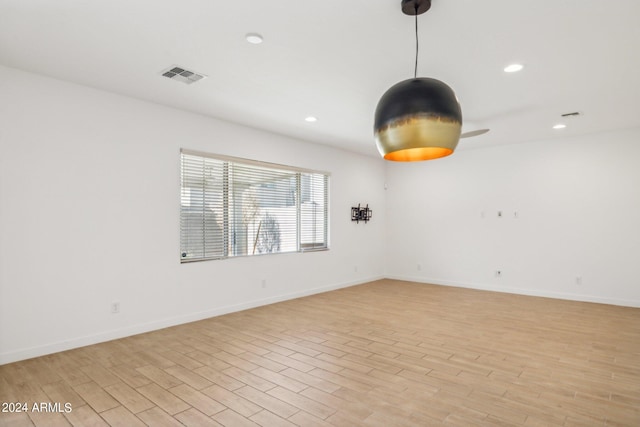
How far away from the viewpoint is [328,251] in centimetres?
669

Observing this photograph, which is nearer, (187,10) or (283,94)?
(187,10)

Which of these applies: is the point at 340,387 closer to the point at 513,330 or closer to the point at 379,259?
the point at 513,330

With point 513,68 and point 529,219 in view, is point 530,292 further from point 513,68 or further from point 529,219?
point 513,68

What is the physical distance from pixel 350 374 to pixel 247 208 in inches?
122

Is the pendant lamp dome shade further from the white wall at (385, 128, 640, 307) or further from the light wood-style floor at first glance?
the white wall at (385, 128, 640, 307)

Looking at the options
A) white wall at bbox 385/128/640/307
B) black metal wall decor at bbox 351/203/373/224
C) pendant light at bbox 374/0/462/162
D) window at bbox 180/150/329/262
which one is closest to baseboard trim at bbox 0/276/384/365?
window at bbox 180/150/329/262

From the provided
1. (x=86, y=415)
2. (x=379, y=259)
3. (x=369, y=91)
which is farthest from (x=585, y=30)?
(x=379, y=259)

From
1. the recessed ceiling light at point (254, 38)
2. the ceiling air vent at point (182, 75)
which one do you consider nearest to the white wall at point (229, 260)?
the ceiling air vent at point (182, 75)

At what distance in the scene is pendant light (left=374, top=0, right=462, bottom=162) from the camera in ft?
5.68

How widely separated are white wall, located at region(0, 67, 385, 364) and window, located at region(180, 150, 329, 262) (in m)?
0.17

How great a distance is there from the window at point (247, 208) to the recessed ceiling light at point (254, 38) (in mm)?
2207

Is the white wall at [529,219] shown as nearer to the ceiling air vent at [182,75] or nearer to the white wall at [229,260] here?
the white wall at [229,260]

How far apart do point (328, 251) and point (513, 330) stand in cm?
332

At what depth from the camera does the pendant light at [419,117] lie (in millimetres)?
1732
